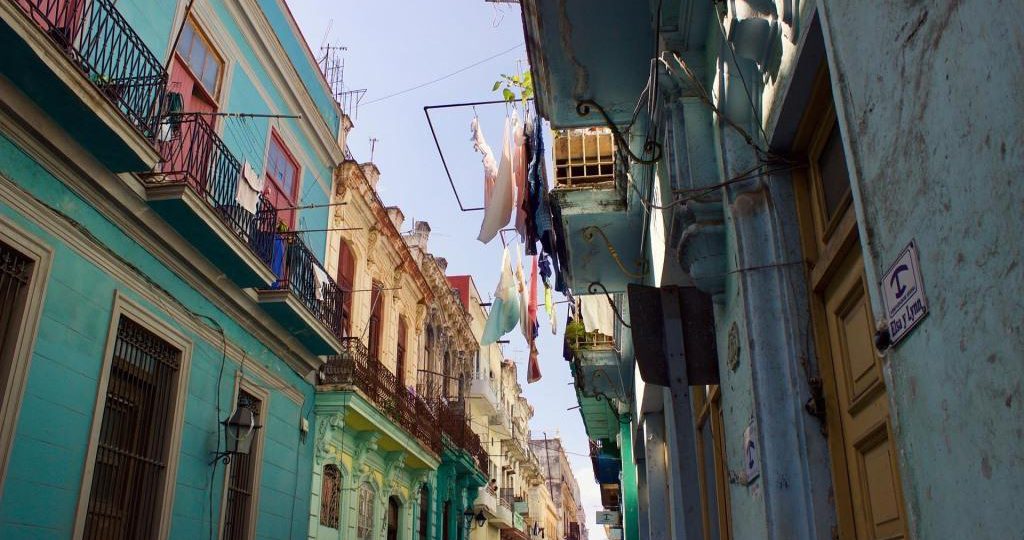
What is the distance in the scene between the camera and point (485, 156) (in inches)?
365

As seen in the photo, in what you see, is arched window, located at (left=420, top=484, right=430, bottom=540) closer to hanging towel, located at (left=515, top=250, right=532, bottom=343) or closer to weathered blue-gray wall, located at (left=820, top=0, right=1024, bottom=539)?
hanging towel, located at (left=515, top=250, right=532, bottom=343)

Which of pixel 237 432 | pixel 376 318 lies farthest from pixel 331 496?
pixel 237 432

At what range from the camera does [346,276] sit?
1448cm

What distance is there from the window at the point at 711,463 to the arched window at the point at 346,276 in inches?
364

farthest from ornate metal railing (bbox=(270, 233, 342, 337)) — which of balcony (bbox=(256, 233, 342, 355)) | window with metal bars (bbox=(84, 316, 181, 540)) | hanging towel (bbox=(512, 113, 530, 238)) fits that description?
hanging towel (bbox=(512, 113, 530, 238))

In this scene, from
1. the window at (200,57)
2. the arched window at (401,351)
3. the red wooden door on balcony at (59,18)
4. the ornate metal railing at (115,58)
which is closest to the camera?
the red wooden door on balcony at (59,18)

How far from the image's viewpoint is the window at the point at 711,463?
15.9 feet

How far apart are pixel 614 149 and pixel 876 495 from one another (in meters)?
5.22

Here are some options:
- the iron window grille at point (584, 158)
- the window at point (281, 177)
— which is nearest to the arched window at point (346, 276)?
the window at point (281, 177)

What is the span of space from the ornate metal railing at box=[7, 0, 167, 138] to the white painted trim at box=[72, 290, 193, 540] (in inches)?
66.5

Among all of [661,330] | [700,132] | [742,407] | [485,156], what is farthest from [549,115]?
[485,156]

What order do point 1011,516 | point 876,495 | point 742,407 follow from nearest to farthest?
point 1011,516, point 876,495, point 742,407

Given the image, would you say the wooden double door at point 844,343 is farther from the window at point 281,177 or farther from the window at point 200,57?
the window at point 281,177

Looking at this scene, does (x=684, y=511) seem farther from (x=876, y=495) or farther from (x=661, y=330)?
(x=876, y=495)
